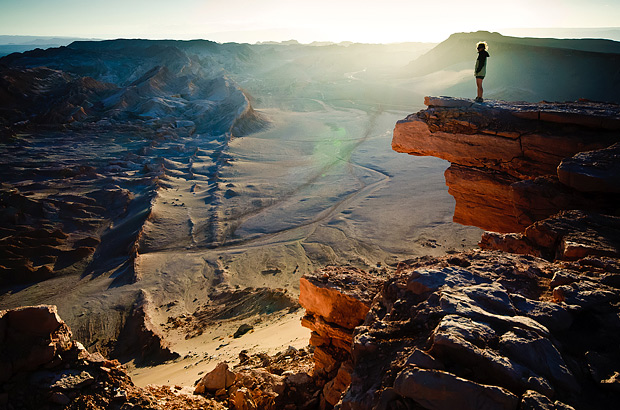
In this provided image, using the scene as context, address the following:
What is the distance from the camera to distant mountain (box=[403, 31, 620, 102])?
31312mm

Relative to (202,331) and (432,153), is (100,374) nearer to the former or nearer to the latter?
(202,331)

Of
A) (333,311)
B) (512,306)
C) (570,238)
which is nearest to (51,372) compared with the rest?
(333,311)

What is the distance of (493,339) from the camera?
113 inches

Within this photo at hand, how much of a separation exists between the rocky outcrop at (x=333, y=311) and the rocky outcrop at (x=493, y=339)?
33.7 inches

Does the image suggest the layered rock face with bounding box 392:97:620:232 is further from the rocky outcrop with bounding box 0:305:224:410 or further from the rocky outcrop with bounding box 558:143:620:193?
the rocky outcrop with bounding box 0:305:224:410

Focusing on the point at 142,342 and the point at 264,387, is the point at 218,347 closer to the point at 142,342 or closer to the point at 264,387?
the point at 142,342

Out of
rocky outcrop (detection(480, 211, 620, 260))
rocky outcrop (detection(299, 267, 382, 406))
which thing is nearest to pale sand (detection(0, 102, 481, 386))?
rocky outcrop (detection(299, 267, 382, 406))

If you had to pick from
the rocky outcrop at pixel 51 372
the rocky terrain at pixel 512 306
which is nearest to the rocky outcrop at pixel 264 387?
the rocky terrain at pixel 512 306

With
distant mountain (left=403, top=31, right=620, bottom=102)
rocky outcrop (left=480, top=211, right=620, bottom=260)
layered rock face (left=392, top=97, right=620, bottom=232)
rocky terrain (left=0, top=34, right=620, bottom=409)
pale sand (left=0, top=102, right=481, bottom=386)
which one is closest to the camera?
rocky terrain (left=0, top=34, right=620, bottom=409)

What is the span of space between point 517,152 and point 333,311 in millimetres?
5316

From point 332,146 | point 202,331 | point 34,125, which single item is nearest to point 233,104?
point 332,146

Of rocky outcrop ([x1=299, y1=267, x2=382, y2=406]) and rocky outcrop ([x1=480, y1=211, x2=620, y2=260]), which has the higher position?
rocky outcrop ([x1=480, y1=211, x2=620, y2=260])

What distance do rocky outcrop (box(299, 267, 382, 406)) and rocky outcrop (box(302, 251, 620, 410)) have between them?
86 centimetres

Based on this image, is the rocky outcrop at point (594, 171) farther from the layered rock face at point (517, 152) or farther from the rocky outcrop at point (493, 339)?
the rocky outcrop at point (493, 339)
